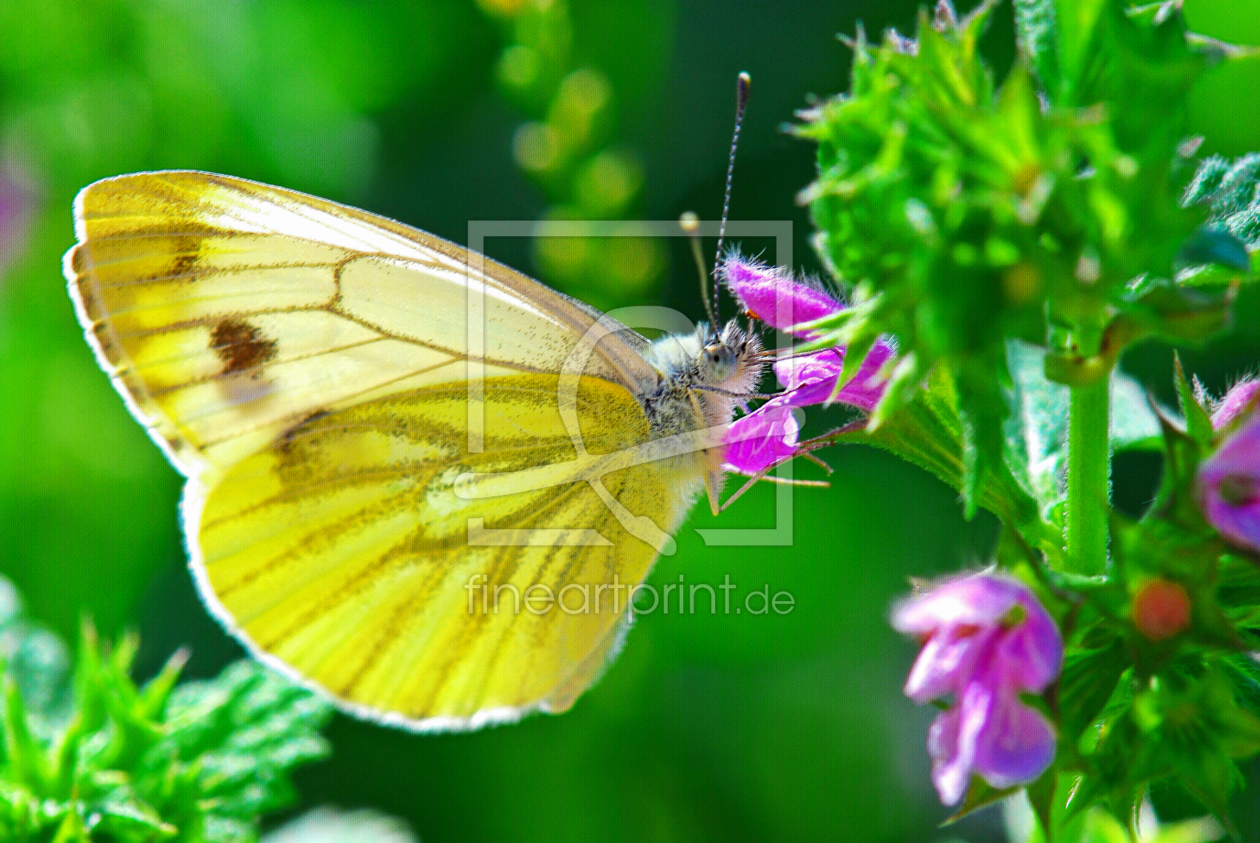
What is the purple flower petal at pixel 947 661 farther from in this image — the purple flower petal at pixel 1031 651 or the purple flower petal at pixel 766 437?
the purple flower petal at pixel 766 437

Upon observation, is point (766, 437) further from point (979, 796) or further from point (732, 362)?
point (979, 796)

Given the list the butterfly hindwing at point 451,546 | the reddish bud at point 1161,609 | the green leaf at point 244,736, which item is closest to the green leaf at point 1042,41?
the reddish bud at point 1161,609

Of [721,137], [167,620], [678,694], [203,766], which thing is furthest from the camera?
[721,137]

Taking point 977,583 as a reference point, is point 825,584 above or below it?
below

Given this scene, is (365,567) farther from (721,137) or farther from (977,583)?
(721,137)

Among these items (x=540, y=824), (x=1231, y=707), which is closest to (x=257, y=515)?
(x=540, y=824)

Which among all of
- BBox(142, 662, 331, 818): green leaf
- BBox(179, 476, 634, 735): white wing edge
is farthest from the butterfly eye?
BBox(142, 662, 331, 818): green leaf
